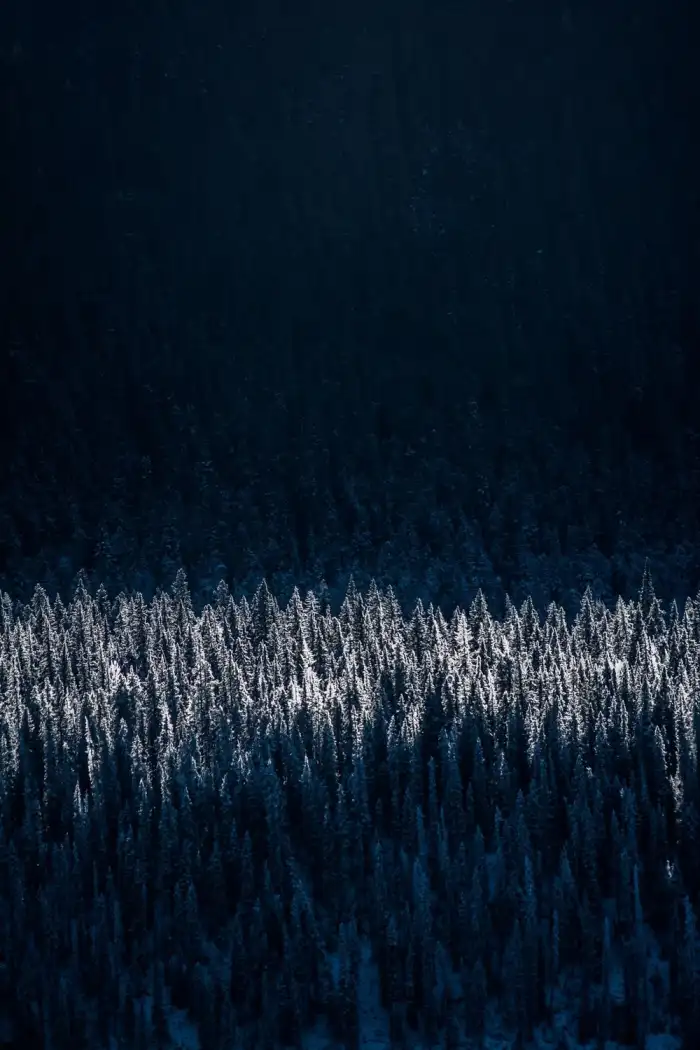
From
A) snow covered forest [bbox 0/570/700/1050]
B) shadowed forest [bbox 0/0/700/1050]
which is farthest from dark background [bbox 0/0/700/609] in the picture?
snow covered forest [bbox 0/570/700/1050]

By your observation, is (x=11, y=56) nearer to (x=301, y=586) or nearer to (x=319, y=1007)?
(x=301, y=586)

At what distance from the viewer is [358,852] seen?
41656 millimetres

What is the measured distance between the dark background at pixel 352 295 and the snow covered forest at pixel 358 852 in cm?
2935

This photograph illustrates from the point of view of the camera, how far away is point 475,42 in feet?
424

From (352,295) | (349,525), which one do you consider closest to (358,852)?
(349,525)

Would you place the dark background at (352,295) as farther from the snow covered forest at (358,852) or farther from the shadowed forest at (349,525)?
the snow covered forest at (358,852)

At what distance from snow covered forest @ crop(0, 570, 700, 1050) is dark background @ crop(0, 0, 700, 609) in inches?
1155

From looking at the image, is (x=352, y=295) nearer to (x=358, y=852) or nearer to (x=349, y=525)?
(x=349, y=525)

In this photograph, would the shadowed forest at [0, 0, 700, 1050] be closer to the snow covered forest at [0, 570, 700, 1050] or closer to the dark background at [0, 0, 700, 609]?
the snow covered forest at [0, 570, 700, 1050]

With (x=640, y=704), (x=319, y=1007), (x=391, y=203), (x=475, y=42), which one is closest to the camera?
(x=319, y=1007)

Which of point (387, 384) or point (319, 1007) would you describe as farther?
point (387, 384)

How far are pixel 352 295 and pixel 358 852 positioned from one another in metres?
70.8

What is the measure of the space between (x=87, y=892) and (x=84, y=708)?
1166cm

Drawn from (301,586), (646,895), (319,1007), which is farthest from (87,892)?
(301,586)
